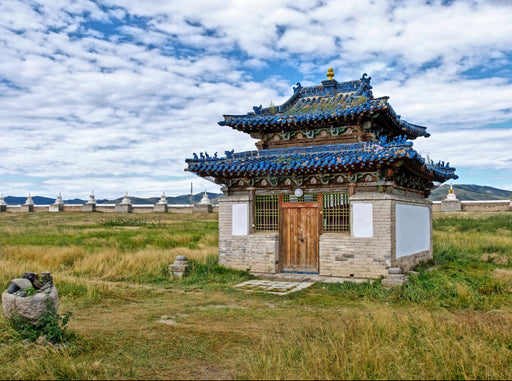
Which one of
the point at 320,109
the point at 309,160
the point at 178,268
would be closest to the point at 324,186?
the point at 309,160

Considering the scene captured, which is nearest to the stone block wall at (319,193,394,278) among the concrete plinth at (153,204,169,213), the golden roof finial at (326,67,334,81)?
the golden roof finial at (326,67,334,81)

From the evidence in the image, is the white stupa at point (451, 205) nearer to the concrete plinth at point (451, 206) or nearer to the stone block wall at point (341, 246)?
the concrete plinth at point (451, 206)

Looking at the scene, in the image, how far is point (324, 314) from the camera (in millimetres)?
8914

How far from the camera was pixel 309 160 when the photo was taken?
1327 centimetres

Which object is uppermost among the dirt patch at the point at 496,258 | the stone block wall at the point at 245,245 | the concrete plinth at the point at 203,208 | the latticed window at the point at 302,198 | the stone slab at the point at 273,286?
the concrete plinth at the point at 203,208

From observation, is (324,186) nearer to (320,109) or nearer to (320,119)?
(320,119)

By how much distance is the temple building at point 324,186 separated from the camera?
500 inches

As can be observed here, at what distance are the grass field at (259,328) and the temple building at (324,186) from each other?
1.25m

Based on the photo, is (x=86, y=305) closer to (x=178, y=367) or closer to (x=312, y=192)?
(x=178, y=367)

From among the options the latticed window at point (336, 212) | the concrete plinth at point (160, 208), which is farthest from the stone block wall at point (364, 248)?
the concrete plinth at point (160, 208)

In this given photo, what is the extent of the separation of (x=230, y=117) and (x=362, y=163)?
519 cm

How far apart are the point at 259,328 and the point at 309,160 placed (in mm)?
6576

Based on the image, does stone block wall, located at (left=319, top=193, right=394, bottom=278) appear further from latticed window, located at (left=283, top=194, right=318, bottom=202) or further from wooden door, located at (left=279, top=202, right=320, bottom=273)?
latticed window, located at (left=283, top=194, right=318, bottom=202)

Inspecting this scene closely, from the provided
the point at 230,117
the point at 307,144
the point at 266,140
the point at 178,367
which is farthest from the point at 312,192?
the point at 178,367
